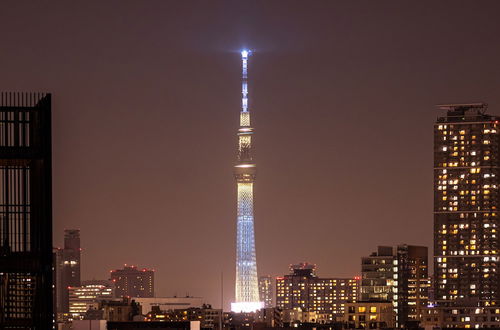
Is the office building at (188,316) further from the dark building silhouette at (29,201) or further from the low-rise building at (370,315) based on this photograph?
the dark building silhouette at (29,201)

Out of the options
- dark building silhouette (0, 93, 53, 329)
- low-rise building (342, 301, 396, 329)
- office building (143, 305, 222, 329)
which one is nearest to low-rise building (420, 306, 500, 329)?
low-rise building (342, 301, 396, 329)

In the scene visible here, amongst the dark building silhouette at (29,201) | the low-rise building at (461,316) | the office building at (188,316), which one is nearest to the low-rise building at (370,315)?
the office building at (188,316)

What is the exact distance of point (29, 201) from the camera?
108 feet

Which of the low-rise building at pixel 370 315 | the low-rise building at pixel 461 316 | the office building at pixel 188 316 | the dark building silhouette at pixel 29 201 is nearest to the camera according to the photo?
the dark building silhouette at pixel 29 201

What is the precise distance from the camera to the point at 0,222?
32.7 meters

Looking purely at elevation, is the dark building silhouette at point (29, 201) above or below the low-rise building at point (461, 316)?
above

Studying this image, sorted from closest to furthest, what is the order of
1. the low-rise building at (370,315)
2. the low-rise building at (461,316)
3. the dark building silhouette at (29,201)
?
the dark building silhouette at (29,201), the low-rise building at (370,315), the low-rise building at (461,316)

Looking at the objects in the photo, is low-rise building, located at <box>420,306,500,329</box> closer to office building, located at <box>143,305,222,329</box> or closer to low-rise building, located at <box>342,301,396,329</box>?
low-rise building, located at <box>342,301,396,329</box>

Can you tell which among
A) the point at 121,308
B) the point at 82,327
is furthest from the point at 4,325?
the point at 121,308

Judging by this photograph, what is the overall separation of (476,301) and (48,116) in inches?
6516

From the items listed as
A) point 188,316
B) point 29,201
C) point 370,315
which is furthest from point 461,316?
point 29,201

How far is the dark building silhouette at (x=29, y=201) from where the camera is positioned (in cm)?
3228

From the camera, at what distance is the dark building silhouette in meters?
32.3

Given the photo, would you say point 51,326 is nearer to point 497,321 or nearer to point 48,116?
point 48,116
